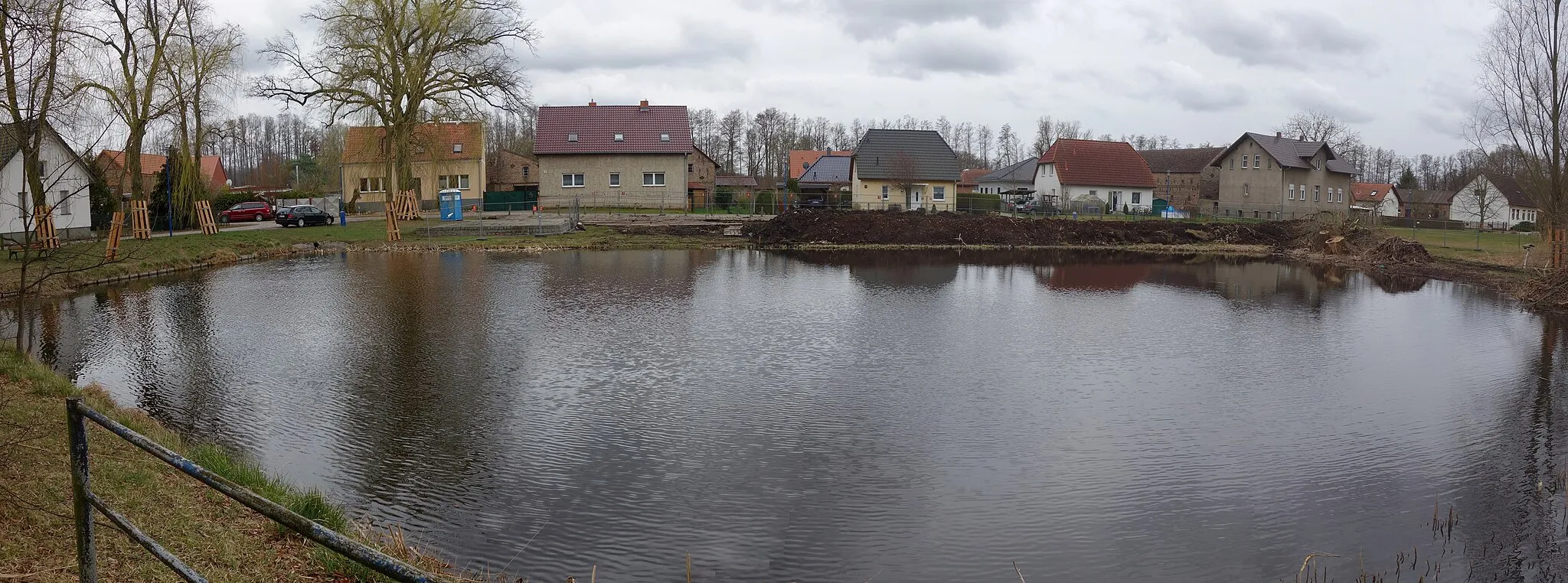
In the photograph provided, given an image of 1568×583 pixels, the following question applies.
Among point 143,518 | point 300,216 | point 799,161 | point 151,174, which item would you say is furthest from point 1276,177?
point 143,518

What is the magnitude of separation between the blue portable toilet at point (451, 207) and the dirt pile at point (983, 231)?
527 inches

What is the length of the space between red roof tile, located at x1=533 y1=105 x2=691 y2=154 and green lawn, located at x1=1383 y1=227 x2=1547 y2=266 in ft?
111

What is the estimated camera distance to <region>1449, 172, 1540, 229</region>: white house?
7962 centimetres

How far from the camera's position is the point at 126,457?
7.46m

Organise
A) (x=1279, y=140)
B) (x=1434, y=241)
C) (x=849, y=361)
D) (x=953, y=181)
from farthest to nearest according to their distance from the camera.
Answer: (x=1279, y=140)
(x=953, y=181)
(x=1434, y=241)
(x=849, y=361)

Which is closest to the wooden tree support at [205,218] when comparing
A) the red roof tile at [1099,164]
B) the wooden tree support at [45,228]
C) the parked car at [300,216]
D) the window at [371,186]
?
the wooden tree support at [45,228]

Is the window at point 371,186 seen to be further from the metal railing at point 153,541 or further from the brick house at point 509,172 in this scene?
the metal railing at point 153,541

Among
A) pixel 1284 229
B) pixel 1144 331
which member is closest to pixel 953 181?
pixel 1284 229

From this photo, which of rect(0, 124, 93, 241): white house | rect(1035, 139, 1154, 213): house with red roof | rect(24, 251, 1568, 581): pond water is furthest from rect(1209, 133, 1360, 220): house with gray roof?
rect(0, 124, 93, 241): white house

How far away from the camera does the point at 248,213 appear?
157ft

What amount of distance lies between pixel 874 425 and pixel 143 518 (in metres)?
6.84

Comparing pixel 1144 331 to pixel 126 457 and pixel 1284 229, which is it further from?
pixel 1284 229

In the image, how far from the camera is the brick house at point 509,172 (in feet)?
215

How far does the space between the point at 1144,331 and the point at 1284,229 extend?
31.6m
